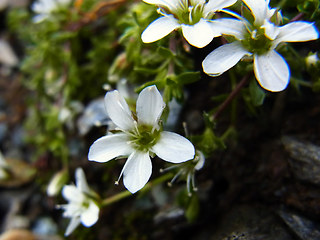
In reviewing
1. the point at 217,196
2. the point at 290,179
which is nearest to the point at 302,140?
the point at 290,179

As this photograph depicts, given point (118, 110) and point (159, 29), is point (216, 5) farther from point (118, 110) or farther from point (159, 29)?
point (118, 110)

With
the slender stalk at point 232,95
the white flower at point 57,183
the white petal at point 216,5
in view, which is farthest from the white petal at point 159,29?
the white flower at point 57,183

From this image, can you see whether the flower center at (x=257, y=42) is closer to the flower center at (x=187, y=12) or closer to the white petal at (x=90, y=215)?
the flower center at (x=187, y=12)

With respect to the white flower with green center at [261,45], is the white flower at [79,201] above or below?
below

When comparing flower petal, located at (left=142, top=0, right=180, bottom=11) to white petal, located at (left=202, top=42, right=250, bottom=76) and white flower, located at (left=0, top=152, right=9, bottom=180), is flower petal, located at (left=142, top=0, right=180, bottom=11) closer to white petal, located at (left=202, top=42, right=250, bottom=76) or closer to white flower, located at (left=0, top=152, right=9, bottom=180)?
white petal, located at (left=202, top=42, right=250, bottom=76)

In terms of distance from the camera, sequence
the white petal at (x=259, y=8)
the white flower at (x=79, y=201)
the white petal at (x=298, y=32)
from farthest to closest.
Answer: the white flower at (x=79, y=201), the white petal at (x=259, y=8), the white petal at (x=298, y=32)
